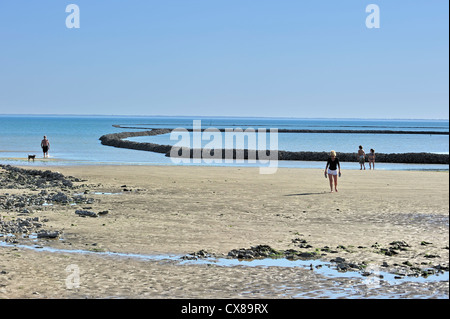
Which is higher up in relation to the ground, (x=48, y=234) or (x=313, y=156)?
(x=313, y=156)

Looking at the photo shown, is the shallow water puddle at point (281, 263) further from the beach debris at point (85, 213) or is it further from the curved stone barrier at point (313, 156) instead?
the curved stone barrier at point (313, 156)

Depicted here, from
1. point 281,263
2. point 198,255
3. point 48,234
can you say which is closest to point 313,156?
point 48,234

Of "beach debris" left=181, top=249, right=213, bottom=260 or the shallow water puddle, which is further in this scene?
"beach debris" left=181, top=249, right=213, bottom=260

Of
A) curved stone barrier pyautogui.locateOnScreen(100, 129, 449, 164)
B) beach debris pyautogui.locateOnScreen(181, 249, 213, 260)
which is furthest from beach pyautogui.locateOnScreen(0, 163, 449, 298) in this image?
curved stone barrier pyautogui.locateOnScreen(100, 129, 449, 164)

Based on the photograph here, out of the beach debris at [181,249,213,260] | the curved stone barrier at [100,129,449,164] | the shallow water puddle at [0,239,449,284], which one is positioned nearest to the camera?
the shallow water puddle at [0,239,449,284]

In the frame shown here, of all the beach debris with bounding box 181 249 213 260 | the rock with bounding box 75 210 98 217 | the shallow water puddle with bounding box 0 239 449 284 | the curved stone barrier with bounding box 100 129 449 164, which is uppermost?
the curved stone barrier with bounding box 100 129 449 164

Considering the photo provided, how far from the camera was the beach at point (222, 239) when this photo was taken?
10344mm

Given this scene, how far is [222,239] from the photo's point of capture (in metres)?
14.7

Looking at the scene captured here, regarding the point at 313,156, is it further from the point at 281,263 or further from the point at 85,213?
→ the point at 281,263

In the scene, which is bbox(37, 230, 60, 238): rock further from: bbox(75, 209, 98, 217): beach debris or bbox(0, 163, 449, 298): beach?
bbox(75, 209, 98, 217): beach debris

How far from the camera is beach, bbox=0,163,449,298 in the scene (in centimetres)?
1034

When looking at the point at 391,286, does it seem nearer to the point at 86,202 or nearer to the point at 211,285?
the point at 211,285
